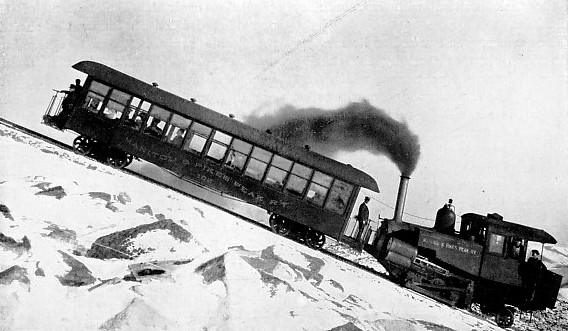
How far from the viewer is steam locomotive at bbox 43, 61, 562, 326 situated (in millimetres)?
10789

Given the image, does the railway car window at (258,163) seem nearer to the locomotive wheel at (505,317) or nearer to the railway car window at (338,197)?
the railway car window at (338,197)

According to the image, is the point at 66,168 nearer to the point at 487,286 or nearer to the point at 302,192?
the point at 302,192

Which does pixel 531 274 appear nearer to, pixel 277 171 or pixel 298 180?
pixel 298 180

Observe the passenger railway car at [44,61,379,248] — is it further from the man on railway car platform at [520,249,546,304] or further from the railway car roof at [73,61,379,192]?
the man on railway car platform at [520,249,546,304]

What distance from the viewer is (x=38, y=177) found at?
8180mm

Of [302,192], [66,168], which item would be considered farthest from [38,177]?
[302,192]

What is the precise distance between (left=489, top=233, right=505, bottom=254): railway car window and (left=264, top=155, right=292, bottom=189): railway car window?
6.22 meters

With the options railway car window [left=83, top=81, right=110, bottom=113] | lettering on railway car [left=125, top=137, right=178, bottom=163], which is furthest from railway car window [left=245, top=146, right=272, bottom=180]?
railway car window [left=83, top=81, right=110, bottom=113]

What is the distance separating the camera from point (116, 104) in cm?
1100

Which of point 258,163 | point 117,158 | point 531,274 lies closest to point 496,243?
point 531,274

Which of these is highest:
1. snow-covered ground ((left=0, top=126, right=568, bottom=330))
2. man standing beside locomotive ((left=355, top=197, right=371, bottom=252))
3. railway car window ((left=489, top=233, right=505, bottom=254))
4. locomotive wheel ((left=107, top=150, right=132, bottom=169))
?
railway car window ((left=489, top=233, right=505, bottom=254))

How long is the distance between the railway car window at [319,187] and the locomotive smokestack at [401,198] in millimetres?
2611

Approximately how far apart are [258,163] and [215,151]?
1.29m

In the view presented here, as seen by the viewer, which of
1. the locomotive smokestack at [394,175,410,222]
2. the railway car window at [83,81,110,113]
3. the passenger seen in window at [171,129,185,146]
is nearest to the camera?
the passenger seen in window at [171,129,185,146]
